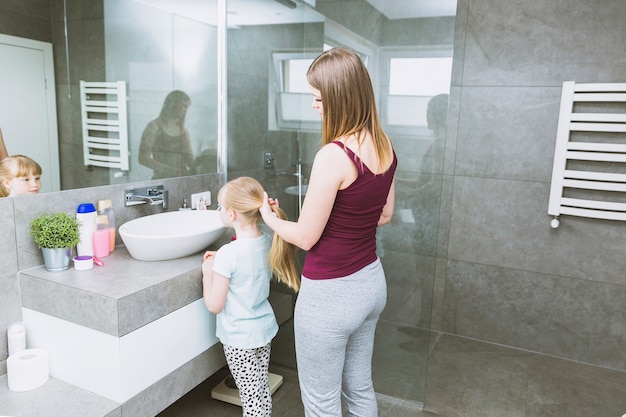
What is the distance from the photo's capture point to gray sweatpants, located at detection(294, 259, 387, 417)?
4.63 feet

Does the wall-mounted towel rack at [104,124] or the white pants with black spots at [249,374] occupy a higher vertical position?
the wall-mounted towel rack at [104,124]

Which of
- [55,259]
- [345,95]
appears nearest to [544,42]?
[345,95]

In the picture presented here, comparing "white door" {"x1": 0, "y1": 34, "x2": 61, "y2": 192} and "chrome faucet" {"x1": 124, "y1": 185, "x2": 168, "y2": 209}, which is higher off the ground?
"white door" {"x1": 0, "y1": 34, "x2": 61, "y2": 192}

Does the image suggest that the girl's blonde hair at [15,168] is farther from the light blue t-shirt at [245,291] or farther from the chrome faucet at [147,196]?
the light blue t-shirt at [245,291]

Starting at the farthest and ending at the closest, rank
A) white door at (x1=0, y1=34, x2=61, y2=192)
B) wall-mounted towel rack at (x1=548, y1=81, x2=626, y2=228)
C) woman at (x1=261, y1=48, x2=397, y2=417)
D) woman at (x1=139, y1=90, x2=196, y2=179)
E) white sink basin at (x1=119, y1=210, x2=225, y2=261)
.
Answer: wall-mounted towel rack at (x1=548, y1=81, x2=626, y2=228) < woman at (x1=139, y1=90, x2=196, y2=179) < white sink basin at (x1=119, y1=210, x2=225, y2=261) < white door at (x1=0, y1=34, x2=61, y2=192) < woman at (x1=261, y1=48, x2=397, y2=417)

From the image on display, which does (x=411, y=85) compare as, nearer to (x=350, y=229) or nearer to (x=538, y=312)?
(x=350, y=229)

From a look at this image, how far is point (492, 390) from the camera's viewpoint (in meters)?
2.48

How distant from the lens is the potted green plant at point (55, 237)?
161cm

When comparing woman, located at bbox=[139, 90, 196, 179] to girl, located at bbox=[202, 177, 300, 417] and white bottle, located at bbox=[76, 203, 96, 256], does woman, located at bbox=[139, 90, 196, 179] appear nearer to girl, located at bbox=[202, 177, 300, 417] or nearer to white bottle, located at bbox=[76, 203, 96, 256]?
white bottle, located at bbox=[76, 203, 96, 256]

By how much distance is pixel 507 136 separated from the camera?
2795 mm

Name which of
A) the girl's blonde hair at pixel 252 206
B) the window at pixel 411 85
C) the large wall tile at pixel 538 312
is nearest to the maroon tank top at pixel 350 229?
the girl's blonde hair at pixel 252 206

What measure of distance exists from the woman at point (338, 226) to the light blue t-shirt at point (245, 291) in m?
0.26

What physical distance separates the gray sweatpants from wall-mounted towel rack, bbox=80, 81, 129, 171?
3.48 ft

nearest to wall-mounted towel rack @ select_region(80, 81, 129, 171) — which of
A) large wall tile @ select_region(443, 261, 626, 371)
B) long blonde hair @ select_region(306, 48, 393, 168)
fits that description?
long blonde hair @ select_region(306, 48, 393, 168)
